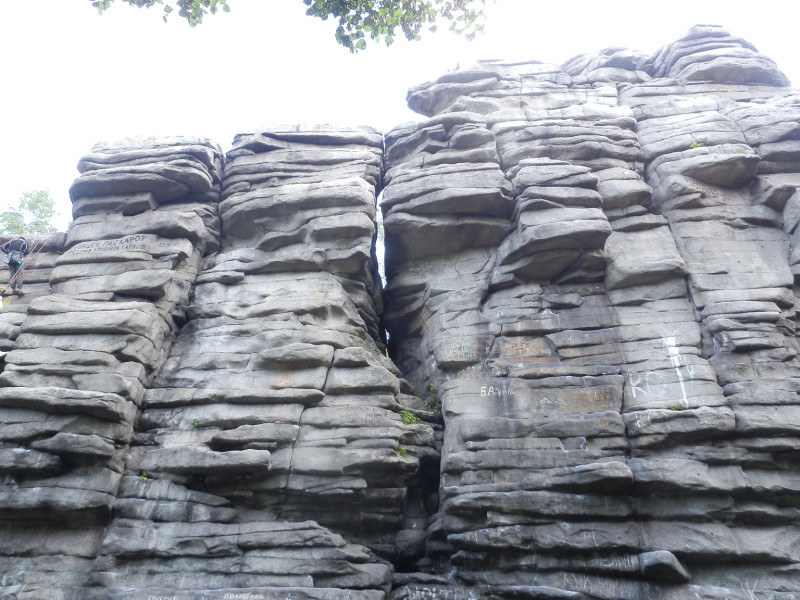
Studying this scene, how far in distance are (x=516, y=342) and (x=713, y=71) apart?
12.1m

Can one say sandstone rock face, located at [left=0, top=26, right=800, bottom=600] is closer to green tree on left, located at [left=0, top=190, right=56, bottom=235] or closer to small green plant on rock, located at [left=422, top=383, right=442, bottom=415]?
small green plant on rock, located at [left=422, top=383, right=442, bottom=415]

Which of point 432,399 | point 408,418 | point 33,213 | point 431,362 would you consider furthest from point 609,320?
point 33,213

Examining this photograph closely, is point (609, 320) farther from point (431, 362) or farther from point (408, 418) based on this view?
point (408, 418)

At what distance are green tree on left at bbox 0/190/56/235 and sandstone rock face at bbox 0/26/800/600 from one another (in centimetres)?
1450

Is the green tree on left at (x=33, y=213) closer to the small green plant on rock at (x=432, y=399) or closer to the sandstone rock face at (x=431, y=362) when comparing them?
the sandstone rock face at (x=431, y=362)

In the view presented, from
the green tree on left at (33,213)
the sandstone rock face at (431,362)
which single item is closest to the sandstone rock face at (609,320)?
the sandstone rock face at (431,362)

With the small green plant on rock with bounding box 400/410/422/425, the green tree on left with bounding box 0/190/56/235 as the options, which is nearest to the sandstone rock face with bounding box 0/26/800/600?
the small green plant on rock with bounding box 400/410/422/425

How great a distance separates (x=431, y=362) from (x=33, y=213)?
83.7 ft

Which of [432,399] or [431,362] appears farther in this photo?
[431,362]

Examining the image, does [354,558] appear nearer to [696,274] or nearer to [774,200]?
[696,274]

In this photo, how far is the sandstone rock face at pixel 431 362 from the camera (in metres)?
10.0

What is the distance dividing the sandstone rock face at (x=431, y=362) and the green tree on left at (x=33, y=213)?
14.5 meters

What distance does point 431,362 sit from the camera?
→ 14023 mm

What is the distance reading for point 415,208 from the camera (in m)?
15.1
